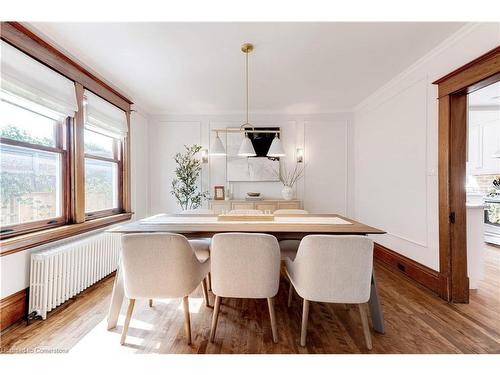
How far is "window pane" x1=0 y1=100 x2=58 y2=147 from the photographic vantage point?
191 centimetres

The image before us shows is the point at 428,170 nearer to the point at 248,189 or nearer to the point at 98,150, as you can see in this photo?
the point at 248,189

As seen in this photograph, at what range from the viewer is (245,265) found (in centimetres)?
162

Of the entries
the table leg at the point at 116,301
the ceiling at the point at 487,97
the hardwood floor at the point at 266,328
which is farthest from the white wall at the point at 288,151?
the table leg at the point at 116,301

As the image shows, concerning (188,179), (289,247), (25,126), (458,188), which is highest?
(25,126)

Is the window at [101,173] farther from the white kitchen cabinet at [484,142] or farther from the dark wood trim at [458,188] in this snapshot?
the white kitchen cabinet at [484,142]

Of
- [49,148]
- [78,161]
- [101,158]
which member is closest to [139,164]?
[101,158]

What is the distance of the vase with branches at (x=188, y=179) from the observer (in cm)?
431

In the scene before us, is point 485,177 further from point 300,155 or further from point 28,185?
point 28,185

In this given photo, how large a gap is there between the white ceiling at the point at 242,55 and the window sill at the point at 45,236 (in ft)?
6.03

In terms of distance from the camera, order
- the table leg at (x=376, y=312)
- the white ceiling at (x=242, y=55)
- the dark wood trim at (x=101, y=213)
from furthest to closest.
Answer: the dark wood trim at (x=101, y=213) → the white ceiling at (x=242, y=55) → the table leg at (x=376, y=312)

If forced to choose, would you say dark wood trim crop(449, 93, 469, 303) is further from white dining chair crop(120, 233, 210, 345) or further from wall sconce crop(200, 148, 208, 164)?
wall sconce crop(200, 148, 208, 164)

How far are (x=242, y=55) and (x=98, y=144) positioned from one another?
89.3 inches
